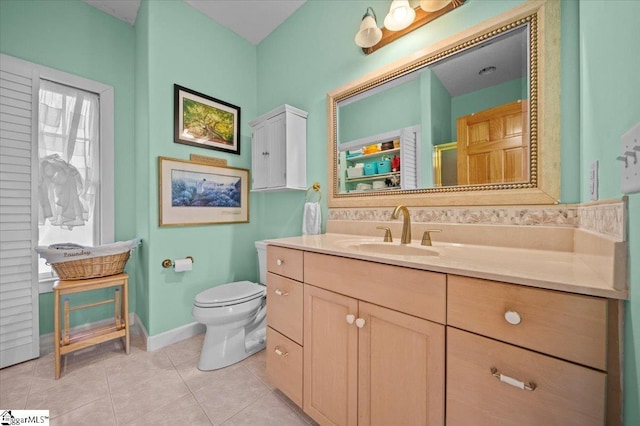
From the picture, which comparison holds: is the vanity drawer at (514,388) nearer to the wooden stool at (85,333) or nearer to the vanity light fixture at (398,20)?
the vanity light fixture at (398,20)

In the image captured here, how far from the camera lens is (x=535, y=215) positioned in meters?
1.04

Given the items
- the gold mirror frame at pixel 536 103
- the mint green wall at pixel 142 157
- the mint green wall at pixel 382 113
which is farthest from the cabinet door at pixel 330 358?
the mint green wall at pixel 142 157

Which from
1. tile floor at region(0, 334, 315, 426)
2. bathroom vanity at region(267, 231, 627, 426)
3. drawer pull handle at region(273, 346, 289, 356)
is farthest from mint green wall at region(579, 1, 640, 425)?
tile floor at region(0, 334, 315, 426)

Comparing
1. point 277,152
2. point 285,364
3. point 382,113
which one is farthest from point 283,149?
point 285,364

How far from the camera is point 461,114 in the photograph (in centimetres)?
123

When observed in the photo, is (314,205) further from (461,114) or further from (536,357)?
(536,357)

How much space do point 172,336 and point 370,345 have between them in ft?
6.00

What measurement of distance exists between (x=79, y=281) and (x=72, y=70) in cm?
172

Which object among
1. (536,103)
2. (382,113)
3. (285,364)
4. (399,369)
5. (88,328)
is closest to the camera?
(399,369)

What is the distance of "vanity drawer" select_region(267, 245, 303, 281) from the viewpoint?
120 cm

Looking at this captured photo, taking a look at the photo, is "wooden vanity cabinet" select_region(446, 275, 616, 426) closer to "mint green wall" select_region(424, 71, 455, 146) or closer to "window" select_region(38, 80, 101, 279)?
"mint green wall" select_region(424, 71, 455, 146)

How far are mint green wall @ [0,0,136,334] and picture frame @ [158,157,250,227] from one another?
0.62m

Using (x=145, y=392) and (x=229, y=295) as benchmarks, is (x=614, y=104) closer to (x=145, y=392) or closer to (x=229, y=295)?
(x=229, y=295)

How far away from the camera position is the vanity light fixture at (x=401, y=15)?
1345mm
